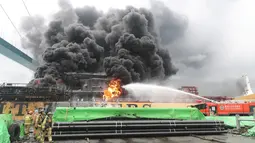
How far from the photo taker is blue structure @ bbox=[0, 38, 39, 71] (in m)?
53.1

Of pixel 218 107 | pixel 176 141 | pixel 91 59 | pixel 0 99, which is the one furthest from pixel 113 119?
→ pixel 91 59

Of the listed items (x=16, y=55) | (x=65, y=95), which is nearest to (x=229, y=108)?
(x=65, y=95)

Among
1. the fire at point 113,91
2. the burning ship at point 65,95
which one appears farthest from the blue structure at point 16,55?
the fire at point 113,91

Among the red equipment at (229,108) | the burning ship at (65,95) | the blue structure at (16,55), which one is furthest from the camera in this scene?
the blue structure at (16,55)

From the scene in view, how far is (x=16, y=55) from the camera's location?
5844 cm

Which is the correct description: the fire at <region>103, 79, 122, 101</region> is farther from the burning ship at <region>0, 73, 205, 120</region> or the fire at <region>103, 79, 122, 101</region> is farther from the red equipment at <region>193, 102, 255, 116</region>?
the red equipment at <region>193, 102, 255, 116</region>

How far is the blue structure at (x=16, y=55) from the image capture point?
53.1 metres

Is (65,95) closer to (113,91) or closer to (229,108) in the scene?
(113,91)

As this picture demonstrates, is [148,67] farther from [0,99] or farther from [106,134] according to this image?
[106,134]

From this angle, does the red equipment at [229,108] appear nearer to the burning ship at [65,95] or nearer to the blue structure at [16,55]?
the burning ship at [65,95]

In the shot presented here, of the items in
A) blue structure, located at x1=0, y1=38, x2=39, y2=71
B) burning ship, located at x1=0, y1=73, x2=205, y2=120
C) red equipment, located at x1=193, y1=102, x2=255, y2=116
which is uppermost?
blue structure, located at x1=0, y1=38, x2=39, y2=71

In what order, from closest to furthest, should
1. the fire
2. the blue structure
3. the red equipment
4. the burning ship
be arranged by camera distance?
the burning ship, the red equipment, the fire, the blue structure

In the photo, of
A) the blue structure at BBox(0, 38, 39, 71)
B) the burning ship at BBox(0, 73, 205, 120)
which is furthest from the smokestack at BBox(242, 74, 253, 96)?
the blue structure at BBox(0, 38, 39, 71)

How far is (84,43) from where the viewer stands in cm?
4309
